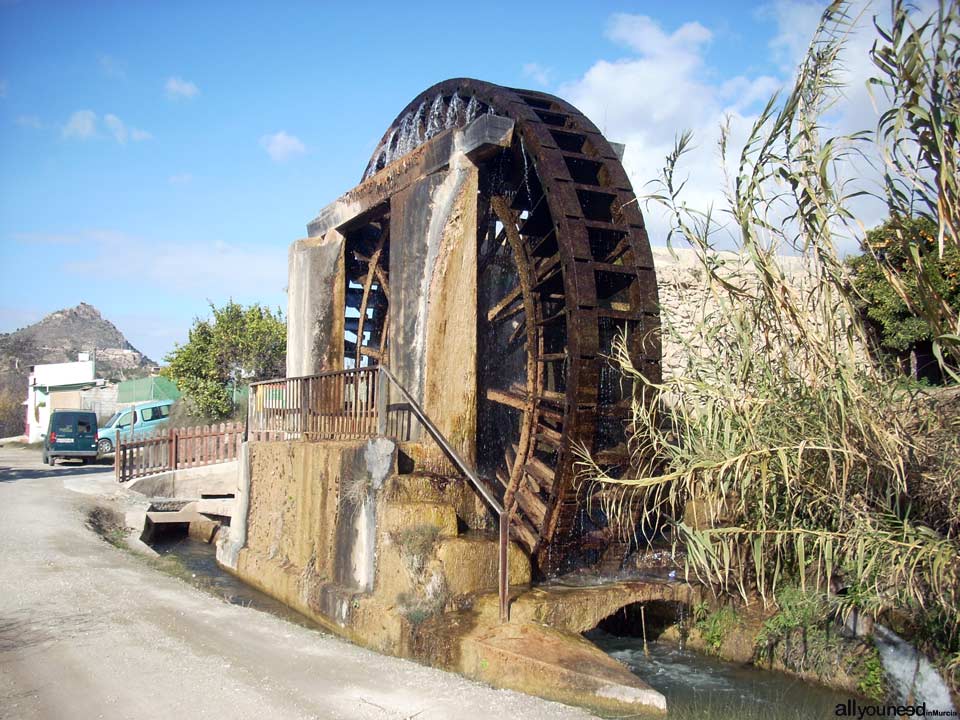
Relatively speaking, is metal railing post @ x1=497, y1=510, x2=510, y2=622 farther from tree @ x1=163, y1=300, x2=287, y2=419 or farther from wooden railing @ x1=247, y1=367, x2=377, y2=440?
tree @ x1=163, y1=300, x2=287, y2=419

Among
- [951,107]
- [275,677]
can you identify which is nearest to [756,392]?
[951,107]

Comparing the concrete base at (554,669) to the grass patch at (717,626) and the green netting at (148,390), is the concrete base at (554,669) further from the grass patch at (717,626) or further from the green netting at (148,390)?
the green netting at (148,390)

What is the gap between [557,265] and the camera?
26.3 ft

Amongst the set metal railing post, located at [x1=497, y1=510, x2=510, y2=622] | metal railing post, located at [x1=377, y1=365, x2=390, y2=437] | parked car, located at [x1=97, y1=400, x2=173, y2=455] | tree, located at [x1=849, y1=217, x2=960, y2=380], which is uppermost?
tree, located at [x1=849, y1=217, x2=960, y2=380]

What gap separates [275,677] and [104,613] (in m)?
2.14

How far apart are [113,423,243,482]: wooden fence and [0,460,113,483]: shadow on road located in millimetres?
2747

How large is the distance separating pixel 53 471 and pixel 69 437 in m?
3.02

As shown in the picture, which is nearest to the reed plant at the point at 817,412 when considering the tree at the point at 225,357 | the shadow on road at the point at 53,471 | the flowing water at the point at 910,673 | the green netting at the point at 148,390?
the flowing water at the point at 910,673

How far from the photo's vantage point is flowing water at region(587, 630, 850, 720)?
5.19 m

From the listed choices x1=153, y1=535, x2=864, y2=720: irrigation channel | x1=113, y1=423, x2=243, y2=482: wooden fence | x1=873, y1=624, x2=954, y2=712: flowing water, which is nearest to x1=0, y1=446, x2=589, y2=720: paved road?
x1=153, y1=535, x2=864, y2=720: irrigation channel

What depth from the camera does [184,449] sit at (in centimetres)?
1681

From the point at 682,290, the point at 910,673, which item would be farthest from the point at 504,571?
the point at 682,290

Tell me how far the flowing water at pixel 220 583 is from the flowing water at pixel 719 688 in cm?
285

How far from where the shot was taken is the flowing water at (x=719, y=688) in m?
5.19
